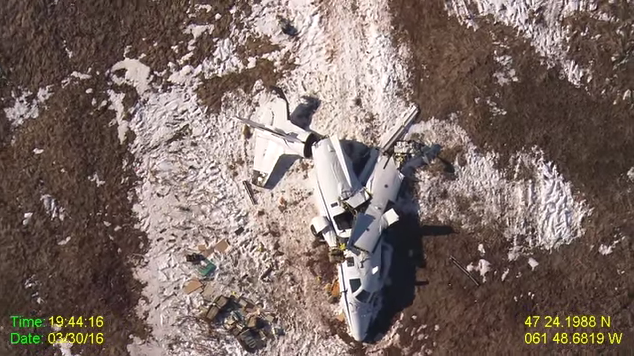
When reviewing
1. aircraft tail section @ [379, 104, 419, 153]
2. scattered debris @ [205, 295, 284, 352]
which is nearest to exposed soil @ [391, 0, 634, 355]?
aircraft tail section @ [379, 104, 419, 153]

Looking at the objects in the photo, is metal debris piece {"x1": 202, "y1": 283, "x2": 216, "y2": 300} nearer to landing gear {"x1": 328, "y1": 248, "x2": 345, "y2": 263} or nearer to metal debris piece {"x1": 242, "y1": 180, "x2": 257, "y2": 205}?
metal debris piece {"x1": 242, "y1": 180, "x2": 257, "y2": 205}

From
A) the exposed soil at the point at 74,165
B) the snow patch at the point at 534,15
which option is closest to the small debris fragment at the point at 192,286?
the exposed soil at the point at 74,165


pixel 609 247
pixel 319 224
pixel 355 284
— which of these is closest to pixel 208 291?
pixel 319 224

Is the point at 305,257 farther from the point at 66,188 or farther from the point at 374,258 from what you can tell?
the point at 66,188

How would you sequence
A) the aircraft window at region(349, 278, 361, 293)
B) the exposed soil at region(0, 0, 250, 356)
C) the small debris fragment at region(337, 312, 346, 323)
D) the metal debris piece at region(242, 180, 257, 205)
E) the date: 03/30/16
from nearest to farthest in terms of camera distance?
the aircraft window at region(349, 278, 361, 293) < the date: 03/30/16 < the small debris fragment at region(337, 312, 346, 323) < the metal debris piece at region(242, 180, 257, 205) < the exposed soil at region(0, 0, 250, 356)

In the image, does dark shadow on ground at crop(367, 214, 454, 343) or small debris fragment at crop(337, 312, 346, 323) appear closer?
dark shadow on ground at crop(367, 214, 454, 343)

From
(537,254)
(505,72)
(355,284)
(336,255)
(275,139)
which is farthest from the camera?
(505,72)

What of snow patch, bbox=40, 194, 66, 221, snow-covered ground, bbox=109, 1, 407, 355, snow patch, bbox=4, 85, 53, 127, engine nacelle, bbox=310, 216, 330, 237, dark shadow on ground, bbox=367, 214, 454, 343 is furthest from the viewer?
snow patch, bbox=4, 85, 53, 127

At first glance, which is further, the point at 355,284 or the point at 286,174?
the point at 286,174

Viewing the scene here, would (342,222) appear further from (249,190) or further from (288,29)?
(288,29)
